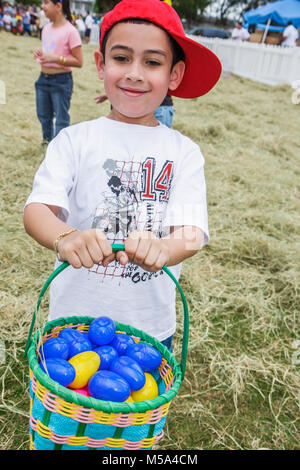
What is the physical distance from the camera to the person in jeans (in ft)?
12.5

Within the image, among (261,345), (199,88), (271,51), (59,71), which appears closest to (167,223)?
(199,88)

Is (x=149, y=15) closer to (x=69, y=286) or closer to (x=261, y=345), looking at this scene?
(x=69, y=286)

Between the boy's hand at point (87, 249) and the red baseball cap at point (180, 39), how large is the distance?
83 centimetres

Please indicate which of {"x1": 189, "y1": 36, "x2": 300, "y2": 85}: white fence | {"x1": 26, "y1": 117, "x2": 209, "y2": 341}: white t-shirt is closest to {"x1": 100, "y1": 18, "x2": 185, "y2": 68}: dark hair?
{"x1": 26, "y1": 117, "x2": 209, "y2": 341}: white t-shirt

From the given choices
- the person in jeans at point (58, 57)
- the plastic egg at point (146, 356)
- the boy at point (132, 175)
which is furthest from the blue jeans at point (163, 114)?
the plastic egg at point (146, 356)

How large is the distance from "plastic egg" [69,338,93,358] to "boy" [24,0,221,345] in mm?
241

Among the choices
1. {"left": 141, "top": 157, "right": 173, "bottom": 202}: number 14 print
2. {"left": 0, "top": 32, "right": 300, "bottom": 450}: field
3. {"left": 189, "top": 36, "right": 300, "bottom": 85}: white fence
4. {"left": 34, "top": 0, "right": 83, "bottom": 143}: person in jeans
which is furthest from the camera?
{"left": 189, "top": 36, "right": 300, "bottom": 85}: white fence

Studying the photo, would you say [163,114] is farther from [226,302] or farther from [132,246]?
[132,246]

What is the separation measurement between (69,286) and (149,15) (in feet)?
3.50

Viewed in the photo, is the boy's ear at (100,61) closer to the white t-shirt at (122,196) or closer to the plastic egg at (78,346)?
the white t-shirt at (122,196)

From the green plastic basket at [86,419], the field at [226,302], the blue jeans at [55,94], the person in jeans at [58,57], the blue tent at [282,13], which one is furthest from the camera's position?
the blue tent at [282,13]

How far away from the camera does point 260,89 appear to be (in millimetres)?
11773

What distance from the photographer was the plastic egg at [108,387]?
1.11m

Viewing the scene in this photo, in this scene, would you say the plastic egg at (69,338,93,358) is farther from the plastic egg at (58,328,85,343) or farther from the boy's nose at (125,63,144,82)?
the boy's nose at (125,63,144,82)
